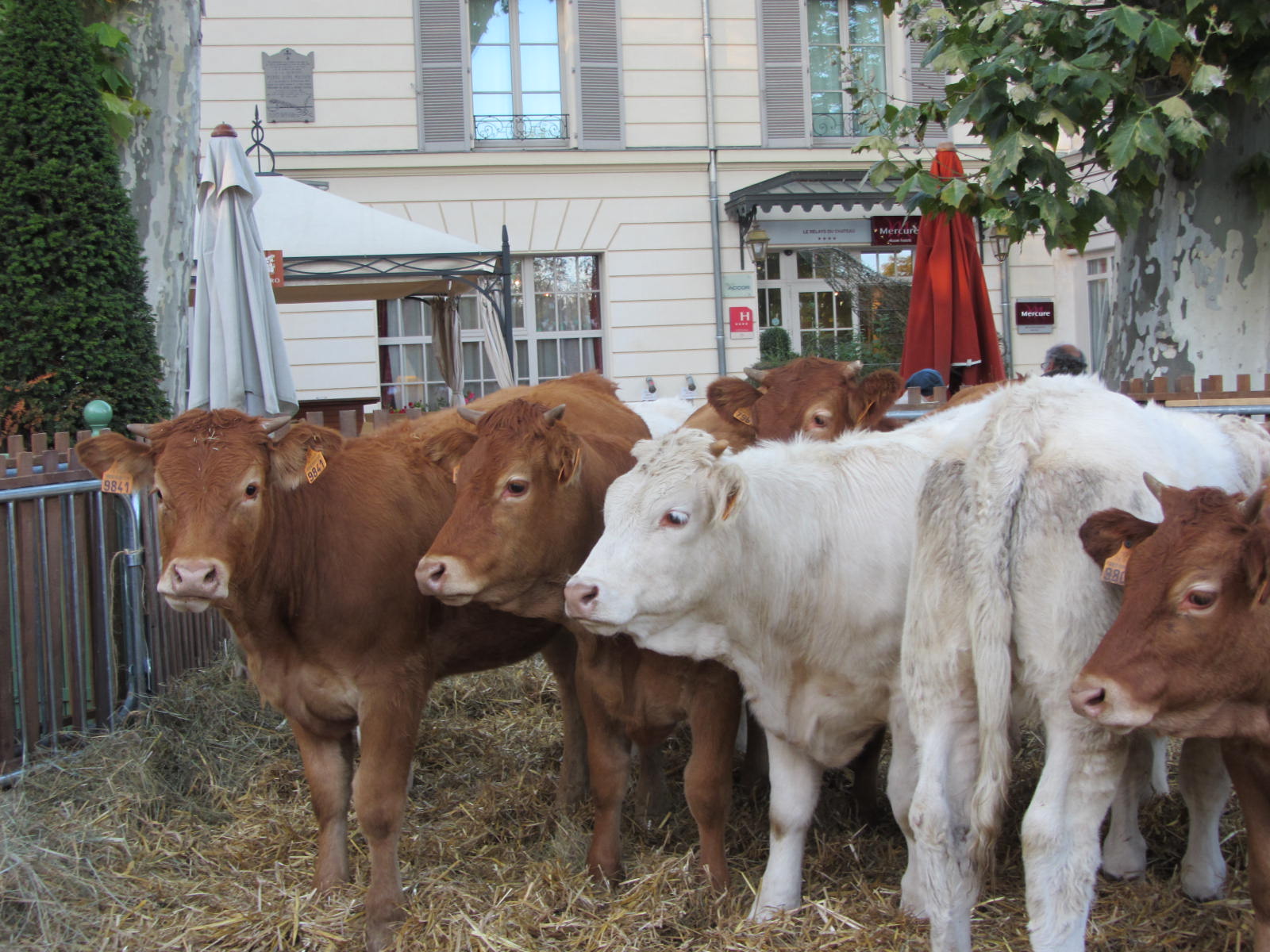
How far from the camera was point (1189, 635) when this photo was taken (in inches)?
102

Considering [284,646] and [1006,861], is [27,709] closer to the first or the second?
[284,646]

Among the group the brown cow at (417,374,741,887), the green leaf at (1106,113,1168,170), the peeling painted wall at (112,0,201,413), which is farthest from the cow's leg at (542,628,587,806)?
the peeling painted wall at (112,0,201,413)

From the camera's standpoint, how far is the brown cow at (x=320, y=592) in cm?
348

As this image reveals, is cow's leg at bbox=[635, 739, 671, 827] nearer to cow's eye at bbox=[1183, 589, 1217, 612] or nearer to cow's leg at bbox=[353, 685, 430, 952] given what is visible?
cow's leg at bbox=[353, 685, 430, 952]

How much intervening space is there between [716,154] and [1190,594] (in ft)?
46.7

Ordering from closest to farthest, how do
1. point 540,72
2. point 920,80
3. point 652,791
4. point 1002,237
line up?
1. point 652,791
2. point 1002,237
3. point 540,72
4. point 920,80

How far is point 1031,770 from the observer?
447cm

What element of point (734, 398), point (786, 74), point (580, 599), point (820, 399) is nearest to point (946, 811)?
point (580, 599)

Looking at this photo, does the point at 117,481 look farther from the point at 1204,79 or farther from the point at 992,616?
the point at 1204,79

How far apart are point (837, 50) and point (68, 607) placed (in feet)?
47.2

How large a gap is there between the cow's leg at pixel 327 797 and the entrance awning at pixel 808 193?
12345 mm

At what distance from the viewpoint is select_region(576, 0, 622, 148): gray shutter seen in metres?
15.8

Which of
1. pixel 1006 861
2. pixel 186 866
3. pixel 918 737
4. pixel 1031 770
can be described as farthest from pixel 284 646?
pixel 1031 770

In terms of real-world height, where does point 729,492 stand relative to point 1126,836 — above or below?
above
